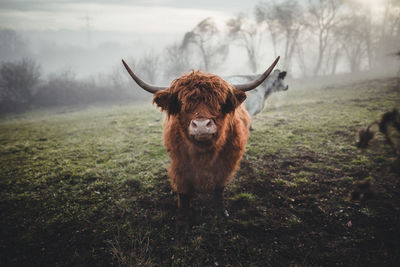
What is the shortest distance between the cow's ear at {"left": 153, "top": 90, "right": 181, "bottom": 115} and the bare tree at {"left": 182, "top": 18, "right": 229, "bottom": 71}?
32.1 meters

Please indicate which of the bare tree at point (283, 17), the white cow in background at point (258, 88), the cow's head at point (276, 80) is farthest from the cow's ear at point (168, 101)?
the bare tree at point (283, 17)

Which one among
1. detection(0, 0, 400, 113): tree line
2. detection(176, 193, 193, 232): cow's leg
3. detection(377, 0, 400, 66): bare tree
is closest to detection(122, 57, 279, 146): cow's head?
detection(176, 193, 193, 232): cow's leg

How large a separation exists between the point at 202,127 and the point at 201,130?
41 mm

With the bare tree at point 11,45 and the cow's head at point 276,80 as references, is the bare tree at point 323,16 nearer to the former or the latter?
the cow's head at point 276,80

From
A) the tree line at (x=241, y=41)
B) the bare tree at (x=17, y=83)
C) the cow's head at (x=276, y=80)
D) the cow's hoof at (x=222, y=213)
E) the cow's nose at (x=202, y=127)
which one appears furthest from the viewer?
the tree line at (x=241, y=41)

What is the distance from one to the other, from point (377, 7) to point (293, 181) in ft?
137

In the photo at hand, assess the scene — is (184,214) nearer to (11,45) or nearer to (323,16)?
(323,16)

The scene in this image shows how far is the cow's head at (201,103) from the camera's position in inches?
93.6

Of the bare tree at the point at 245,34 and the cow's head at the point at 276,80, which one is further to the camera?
the bare tree at the point at 245,34

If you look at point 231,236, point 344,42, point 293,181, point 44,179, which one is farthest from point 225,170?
point 344,42

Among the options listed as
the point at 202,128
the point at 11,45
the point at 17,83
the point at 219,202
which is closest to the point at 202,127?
the point at 202,128

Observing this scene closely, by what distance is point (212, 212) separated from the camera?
3629 millimetres

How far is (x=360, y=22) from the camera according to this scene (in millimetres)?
30828

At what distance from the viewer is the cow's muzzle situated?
90.3 inches
